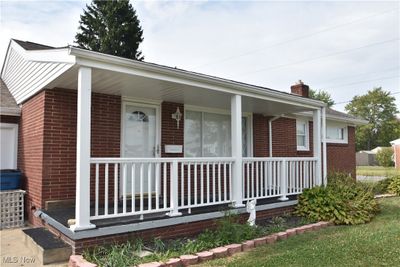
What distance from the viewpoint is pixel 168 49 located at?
2692cm

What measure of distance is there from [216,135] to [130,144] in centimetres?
277

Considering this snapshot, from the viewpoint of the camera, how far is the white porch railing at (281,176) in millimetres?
Answer: 7406

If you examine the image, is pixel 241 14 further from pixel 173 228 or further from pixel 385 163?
pixel 385 163

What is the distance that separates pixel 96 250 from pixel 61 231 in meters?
0.69

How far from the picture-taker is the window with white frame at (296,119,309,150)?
1219 cm

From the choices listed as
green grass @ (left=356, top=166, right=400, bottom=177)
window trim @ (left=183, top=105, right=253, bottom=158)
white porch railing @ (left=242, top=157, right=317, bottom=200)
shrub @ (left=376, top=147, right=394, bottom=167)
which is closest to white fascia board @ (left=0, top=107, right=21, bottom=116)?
window trim @ (left=183, top=105, right=253, bottom=158)

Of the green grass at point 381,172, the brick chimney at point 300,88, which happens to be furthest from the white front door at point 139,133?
the green grass at point 381,172

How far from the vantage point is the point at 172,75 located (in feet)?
18.6

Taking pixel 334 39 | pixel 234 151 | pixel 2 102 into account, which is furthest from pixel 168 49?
pixel 234 151

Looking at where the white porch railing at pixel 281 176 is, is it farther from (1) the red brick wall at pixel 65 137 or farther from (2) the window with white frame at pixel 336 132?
(2) the window with white frame at pixel 336 132

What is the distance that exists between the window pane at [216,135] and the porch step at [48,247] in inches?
189

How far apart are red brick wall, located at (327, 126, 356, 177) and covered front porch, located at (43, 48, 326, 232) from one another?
4454 mm

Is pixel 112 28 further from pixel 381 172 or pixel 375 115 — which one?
pixel 375 115

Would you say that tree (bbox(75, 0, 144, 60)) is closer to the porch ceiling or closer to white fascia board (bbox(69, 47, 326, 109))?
the porch ceiling
